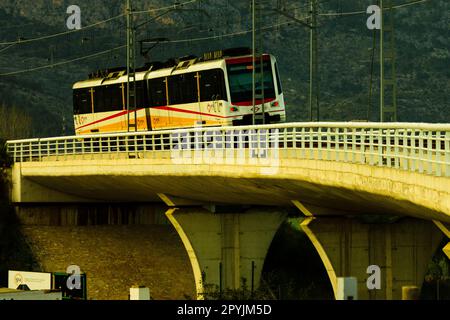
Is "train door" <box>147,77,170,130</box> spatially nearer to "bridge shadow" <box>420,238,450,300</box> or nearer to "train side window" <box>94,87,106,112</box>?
"train side window" <box>94,87,106,112</box>

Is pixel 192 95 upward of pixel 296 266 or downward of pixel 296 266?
upward

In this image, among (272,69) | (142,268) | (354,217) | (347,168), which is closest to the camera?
(347,168)

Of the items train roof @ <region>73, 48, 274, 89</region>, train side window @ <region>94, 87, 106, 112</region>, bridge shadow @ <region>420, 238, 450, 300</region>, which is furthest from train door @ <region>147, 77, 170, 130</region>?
bridge shadow @ <region>420, 238, 450, 300</region>

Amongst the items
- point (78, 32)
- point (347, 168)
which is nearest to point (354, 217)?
point (347, 168)

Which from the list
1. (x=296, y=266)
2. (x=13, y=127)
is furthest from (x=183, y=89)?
(x=13, y=127)

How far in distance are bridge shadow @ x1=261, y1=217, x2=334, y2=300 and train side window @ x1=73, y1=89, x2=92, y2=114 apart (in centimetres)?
1102

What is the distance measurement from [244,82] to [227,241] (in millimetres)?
6734

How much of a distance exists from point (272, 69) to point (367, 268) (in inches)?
612

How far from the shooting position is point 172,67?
192 feet

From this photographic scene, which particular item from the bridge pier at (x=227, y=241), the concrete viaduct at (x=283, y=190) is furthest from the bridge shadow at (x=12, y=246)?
the bridge pier at (x=227, y=241)

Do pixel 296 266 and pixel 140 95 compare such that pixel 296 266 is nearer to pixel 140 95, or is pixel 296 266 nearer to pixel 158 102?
pixel 140 95

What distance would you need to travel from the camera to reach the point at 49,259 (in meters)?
57.4
